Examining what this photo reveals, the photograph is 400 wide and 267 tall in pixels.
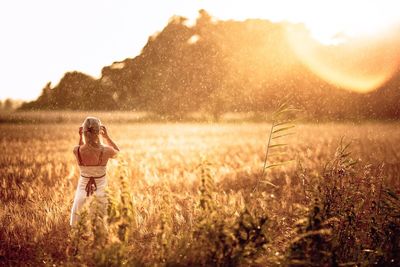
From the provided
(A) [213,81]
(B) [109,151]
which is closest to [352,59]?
(A) [213,81]

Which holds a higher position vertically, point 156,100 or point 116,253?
point 156,100

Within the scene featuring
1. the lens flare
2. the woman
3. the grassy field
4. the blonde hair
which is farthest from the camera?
the lens flare

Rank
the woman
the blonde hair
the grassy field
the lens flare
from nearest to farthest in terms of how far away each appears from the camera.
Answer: the grassy field
the blonde hair
the woman
the lens flare

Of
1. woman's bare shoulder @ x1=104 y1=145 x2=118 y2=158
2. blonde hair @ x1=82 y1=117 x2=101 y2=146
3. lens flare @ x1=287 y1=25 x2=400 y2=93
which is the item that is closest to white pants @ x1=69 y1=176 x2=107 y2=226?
woman's bare shoulder @ x1=104 y1=145 x2=118 y2=158

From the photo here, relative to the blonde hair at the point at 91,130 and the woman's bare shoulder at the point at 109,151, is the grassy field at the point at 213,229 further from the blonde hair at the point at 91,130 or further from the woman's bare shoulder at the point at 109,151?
the blonde hair at the point at 91,130

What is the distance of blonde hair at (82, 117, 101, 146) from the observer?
440 cm

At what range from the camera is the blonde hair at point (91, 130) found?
4402 mm

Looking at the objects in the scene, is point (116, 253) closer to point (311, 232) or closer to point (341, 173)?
point (311, 232)

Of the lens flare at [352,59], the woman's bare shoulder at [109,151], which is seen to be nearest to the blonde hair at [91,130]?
the woman's bare shoulder at [109,151]

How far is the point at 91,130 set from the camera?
14.6 feet

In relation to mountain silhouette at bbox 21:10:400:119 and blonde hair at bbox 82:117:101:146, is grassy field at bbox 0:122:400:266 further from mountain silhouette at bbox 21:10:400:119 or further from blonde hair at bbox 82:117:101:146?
mountain silhouette at bbox 21:10:400:119

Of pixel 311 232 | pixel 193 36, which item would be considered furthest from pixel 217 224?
pixel 193 36

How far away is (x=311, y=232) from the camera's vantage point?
3055 mm

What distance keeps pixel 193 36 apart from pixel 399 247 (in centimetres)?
10208
